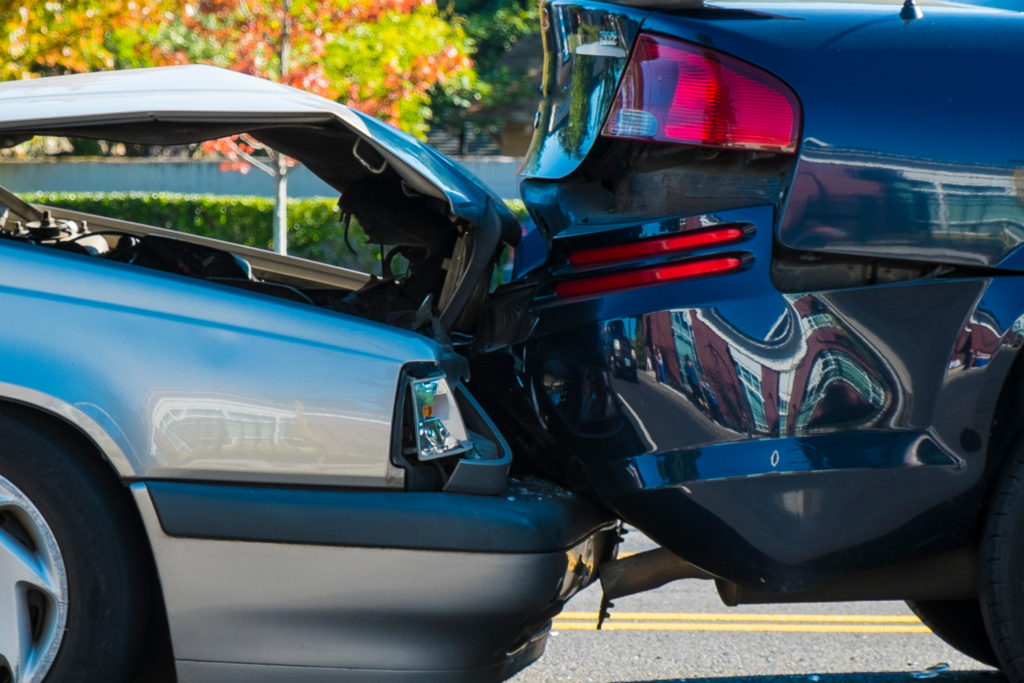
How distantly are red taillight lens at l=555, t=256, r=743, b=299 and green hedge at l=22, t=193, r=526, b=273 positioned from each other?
10291 mm

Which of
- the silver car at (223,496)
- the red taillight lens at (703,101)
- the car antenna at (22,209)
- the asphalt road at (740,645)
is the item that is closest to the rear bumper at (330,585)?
the silver car at (223,496)

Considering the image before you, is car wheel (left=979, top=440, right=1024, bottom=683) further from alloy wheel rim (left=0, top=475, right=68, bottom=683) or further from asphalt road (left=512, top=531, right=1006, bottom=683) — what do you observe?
alloy wheel rim (left=0, top=475, right=68, bottom=683)

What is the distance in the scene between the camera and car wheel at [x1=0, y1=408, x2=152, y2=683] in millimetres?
2104

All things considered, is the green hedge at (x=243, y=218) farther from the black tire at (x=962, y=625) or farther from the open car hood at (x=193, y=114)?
the open car hood at (x=193, y=114)

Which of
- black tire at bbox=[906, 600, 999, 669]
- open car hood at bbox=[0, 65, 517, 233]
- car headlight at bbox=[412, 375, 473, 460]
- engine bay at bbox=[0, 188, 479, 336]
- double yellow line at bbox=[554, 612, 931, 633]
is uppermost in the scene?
open car hood at bbox=[0, 65, 517, 233]

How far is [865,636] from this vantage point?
3.85m

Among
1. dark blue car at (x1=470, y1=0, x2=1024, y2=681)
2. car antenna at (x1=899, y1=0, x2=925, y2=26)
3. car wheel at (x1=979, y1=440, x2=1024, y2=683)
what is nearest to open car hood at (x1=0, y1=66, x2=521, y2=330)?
dark blue car at (x1=470, y1=0, x2=1024, y2=681)

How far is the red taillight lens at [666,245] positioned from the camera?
7.36 feet

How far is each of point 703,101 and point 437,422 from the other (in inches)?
35.3

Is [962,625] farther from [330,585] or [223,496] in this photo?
[223,496]

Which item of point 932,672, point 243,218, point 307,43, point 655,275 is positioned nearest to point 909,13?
point 655,275

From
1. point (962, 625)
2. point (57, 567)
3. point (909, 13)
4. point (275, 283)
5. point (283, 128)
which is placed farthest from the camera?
point (275, 283)

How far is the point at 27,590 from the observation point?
84.0 inches

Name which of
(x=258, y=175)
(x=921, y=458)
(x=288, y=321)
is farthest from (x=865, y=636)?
(x=258, y=175)
